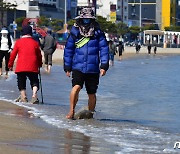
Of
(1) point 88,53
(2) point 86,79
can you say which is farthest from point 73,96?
(1) point 88,53

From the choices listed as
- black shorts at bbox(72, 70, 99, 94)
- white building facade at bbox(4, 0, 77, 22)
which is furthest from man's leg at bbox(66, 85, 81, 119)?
white building facade at bbox(4, 0, 77, 22)

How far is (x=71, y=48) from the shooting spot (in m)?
9.96

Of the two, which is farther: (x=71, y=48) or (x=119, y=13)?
(x=119, y=13)

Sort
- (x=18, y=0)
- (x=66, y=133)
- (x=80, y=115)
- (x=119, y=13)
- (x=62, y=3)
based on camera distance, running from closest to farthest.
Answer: (x=66, y=133), (x=80, y=115), (x=18, y=0), (x=62, y=3), (x=119, y=13)

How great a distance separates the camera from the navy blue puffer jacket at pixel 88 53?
9.93 metres

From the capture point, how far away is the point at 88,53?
9.92m

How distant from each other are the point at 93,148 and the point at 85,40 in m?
2.79

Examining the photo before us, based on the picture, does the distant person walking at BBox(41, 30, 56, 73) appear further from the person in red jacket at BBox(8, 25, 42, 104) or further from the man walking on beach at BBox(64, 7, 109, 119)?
the man walking on beach at BBox(64, 7, 109, 119)

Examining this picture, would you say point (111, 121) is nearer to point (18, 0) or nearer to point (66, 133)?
point (66, 133)

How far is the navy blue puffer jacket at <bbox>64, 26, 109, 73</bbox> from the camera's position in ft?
32.6

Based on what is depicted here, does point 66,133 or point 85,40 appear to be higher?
point 85,40

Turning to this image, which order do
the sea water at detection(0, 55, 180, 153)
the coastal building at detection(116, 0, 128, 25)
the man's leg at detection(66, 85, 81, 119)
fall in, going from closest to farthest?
the sea water at detection(0, 55, 180, 153)
the man's leg at detection(66, 85, 81, 119)
the coastal building at detection(116, 0, 128, 25)

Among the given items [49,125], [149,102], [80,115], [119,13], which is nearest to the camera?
[49,125]

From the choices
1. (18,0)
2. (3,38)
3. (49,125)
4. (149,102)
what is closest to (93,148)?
(49,125)
